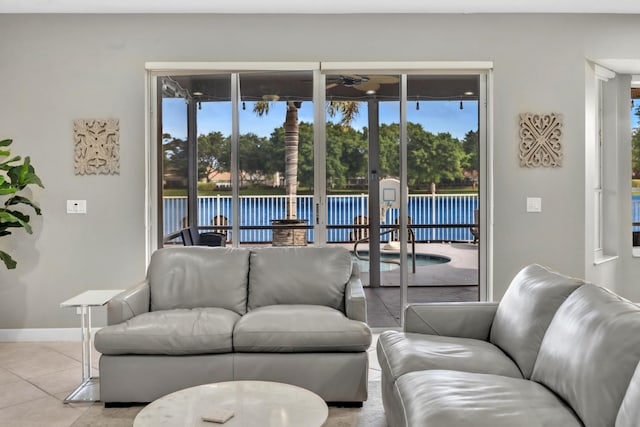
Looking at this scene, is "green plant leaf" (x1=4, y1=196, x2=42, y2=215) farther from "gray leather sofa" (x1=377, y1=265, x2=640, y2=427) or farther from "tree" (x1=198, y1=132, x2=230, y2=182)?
"gray leather sofa" (x1=377, y1=265, x2=640, y2=427)

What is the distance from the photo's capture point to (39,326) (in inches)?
184

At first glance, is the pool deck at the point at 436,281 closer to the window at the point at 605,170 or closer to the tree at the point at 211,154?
the tree at the point at 211,154

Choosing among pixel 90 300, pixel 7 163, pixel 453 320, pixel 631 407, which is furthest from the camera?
pixel 7 163

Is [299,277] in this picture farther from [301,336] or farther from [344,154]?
[344,154]

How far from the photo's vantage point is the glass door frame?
4660 mm

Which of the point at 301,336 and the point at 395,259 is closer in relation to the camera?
the point at 301,336

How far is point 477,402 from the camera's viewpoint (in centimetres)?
196

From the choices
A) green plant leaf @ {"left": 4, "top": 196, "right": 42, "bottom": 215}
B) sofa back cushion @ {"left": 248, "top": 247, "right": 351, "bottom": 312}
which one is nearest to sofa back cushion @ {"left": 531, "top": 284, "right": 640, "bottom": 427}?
sofa back cushion @ {"left": 248, "top": 247, "right": 351, "bottom": 312}

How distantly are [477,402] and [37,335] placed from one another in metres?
3.98

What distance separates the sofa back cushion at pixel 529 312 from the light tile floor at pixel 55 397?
2.67 feet

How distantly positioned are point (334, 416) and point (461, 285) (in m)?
2.33

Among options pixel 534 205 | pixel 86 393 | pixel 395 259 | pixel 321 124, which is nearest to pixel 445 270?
pixel 395 259

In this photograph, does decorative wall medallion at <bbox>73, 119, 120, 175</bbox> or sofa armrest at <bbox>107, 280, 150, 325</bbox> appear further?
decorative wall medallion at <bbox>73, 119, 120, 175</bbox>

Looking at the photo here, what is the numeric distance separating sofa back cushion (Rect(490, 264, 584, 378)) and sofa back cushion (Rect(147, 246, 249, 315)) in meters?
1.70
